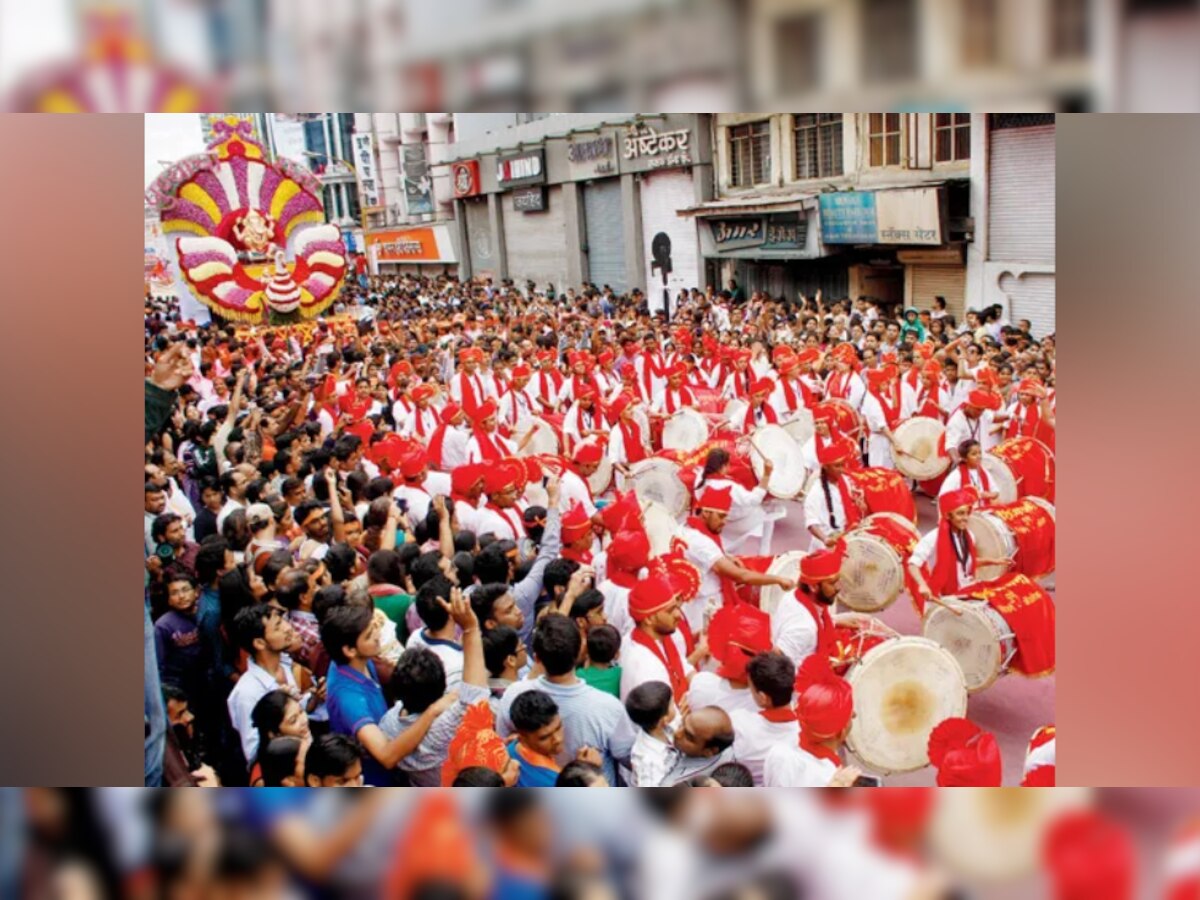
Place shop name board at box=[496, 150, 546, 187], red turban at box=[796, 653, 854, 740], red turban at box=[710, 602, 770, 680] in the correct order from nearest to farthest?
1. red turban at box=[796, 653, 854, 740]
2. red turban at box=[710, 602, 770, 680]
3. shop name board at box=[496, 150, 546, 187]

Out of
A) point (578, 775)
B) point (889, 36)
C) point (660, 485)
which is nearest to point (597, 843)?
point (578, 775)

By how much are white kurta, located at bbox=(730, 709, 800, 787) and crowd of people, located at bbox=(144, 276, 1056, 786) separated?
0.04 ft

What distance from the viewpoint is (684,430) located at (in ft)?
16.5

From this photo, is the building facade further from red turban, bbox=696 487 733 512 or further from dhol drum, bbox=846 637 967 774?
dhol drum, bbox=846 637 967 774

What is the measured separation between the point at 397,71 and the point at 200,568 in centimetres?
228

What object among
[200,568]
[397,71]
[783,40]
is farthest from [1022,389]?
[200,568]

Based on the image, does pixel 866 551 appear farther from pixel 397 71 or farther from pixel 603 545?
pixel 397 71

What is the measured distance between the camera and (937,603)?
4520 millimetres

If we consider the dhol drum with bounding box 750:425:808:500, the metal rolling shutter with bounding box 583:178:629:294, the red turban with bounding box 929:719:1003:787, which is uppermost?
the metal rolling shutter with bounding box 583:178:629:294

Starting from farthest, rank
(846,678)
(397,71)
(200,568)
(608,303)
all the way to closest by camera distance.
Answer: (608,303) → (397,71) → (200,568) → (846,678)

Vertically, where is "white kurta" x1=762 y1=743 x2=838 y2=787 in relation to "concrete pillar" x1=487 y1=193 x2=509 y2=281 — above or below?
below

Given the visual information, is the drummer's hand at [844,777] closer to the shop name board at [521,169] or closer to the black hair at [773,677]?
the black hair at [773,677]

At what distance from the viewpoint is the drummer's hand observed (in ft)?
13.6
